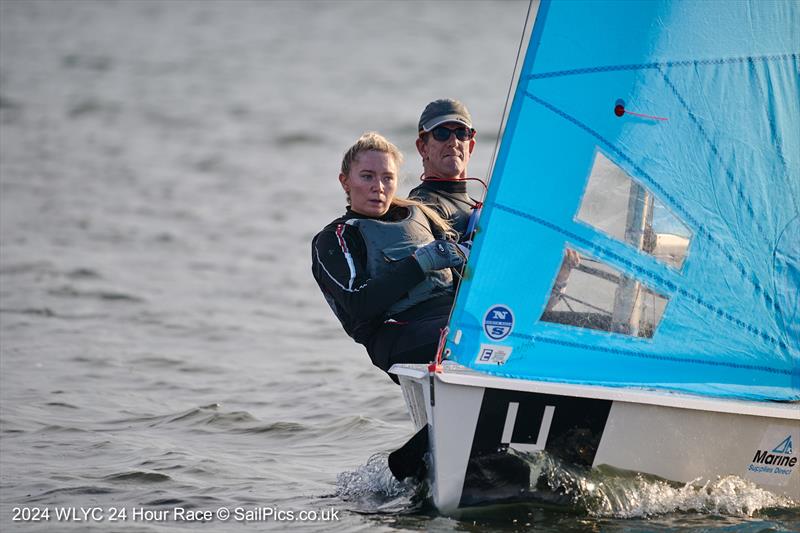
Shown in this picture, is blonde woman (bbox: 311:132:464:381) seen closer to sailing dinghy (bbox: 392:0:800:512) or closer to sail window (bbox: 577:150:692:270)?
sailing dinghy (bbox: 392:0:800:512)

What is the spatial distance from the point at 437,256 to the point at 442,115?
2.92 feet

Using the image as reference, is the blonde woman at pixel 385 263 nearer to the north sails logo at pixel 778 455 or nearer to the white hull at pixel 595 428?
the white hull at pixel 595 428

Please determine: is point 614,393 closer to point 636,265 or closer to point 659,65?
point 636,265

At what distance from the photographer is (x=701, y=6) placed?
14.5ft

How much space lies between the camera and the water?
4938 mm

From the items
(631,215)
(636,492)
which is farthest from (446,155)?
(636,492)

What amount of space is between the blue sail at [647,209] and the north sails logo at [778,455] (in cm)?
18

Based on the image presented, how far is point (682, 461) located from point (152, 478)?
2.32m

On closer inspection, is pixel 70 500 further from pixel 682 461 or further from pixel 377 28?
pixel 377 28

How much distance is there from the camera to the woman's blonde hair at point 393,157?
16.6 ft

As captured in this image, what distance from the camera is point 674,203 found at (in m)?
4.50

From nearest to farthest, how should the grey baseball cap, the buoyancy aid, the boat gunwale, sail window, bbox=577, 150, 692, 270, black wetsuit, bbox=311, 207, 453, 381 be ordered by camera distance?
the boat gunwale → sail window, bbox=577, 150, 692, 270 → black wetsuit, bbox=311, 207, 453, 381 → the buoyancy aid → the grey baseball cap

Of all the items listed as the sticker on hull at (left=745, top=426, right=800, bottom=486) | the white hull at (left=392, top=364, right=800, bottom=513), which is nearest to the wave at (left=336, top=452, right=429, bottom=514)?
the white hull at (left=392, top=364, right=800, bottom=513)

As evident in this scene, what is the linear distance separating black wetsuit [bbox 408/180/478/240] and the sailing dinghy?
995 mm
